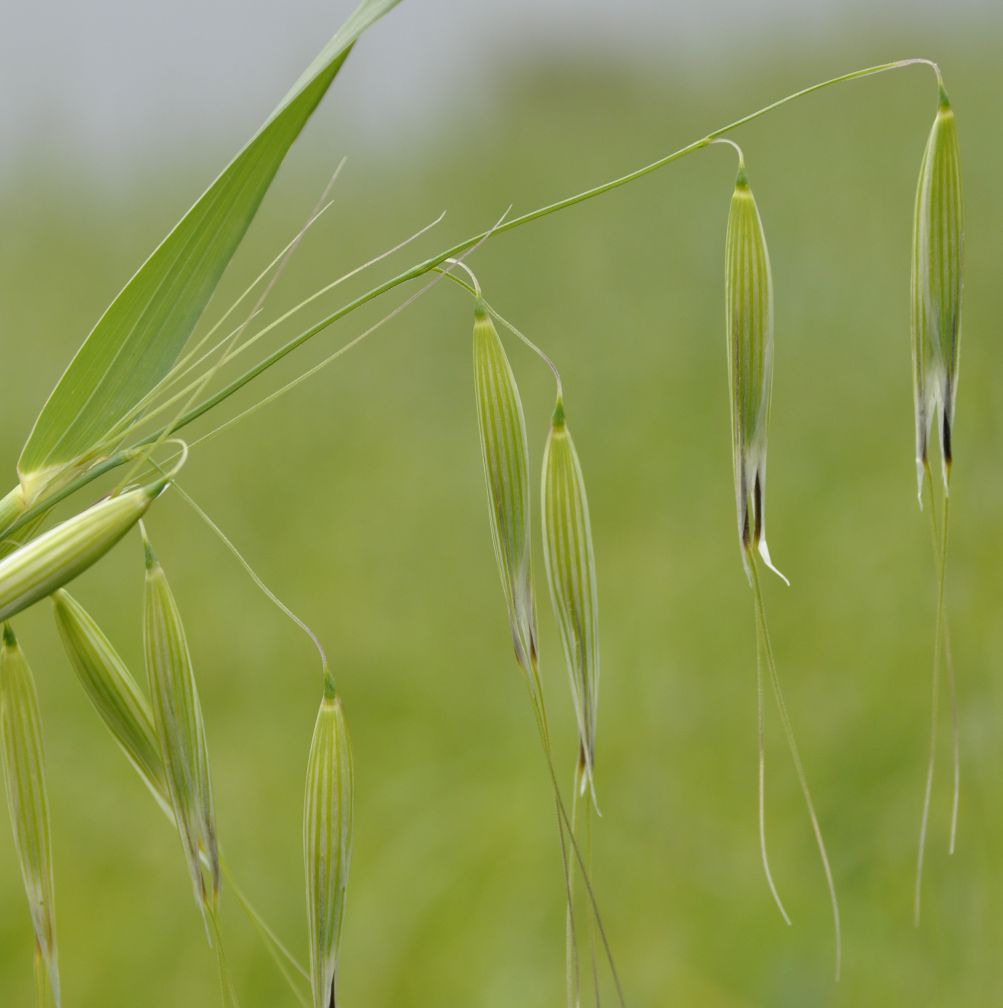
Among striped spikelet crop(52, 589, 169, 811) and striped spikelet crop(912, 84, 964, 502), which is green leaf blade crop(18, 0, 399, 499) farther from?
striped spikelet crop(912, 84, 964, 502)

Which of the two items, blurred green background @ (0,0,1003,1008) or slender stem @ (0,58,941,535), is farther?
blurred green background @ (0,0,1003,1008)

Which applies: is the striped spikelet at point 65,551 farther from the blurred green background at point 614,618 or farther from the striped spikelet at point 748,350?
the blurred green background at point 614,618

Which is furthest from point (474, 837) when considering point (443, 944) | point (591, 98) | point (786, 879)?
point (591, 98)

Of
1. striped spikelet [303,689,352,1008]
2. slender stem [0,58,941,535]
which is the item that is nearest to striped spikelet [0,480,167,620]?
slender stem [0,58,941,535]

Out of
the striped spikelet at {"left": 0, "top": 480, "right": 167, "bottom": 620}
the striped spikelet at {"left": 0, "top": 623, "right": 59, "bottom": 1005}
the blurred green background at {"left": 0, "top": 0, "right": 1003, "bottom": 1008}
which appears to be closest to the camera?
the striped spikelet at {"left": 0, "top": 480, "right": 167, "bottom": 620}

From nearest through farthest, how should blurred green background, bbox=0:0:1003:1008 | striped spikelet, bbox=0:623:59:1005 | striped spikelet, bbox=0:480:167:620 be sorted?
1. striped spikelet, bbox=0:480:167:620
2. striped spikelet, bbox=0:623:59:1005
3. blurred green background, bbox=0:0:1003:1008

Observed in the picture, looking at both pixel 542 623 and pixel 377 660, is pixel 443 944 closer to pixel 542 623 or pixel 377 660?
pixel 377 660

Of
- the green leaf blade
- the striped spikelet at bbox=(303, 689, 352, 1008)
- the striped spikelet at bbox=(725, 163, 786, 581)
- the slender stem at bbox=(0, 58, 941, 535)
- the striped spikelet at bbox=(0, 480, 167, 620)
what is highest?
the green leaf blade
